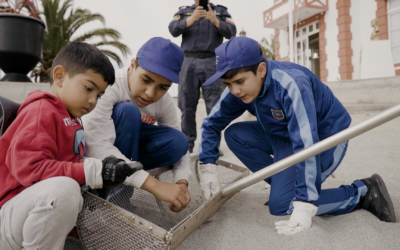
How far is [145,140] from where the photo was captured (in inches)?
59.9

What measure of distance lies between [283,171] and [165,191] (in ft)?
2.13

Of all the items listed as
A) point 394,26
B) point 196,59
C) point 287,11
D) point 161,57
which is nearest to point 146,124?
point 161,57

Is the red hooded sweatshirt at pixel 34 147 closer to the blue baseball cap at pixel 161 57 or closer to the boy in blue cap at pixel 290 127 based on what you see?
the blue baseball cap at pixel 161 57

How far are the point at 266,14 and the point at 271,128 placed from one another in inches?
389

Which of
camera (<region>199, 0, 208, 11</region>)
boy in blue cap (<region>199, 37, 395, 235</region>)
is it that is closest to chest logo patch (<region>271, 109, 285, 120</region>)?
boy in blue cap (<region>199, 37, 395, 235</region>)

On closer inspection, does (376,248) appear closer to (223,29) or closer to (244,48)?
(244,48)

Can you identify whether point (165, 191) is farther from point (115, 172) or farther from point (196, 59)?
point (196, 59)

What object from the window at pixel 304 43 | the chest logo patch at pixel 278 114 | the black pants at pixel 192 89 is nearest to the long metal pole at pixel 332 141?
the chest logo patch at pixel 278 114

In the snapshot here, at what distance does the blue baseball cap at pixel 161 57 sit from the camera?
121cm

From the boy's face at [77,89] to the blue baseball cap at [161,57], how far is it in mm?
252

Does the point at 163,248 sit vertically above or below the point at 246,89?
below

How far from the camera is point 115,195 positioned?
1.27 meters

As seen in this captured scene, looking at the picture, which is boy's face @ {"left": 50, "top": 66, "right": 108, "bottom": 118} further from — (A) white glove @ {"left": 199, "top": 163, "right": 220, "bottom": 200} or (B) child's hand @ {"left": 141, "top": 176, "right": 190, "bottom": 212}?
(A) white glove @ {"left": 199, "top": 163, "right": 220, "bottom": 200}

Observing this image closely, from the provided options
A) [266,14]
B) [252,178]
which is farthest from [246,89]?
[266,14]
